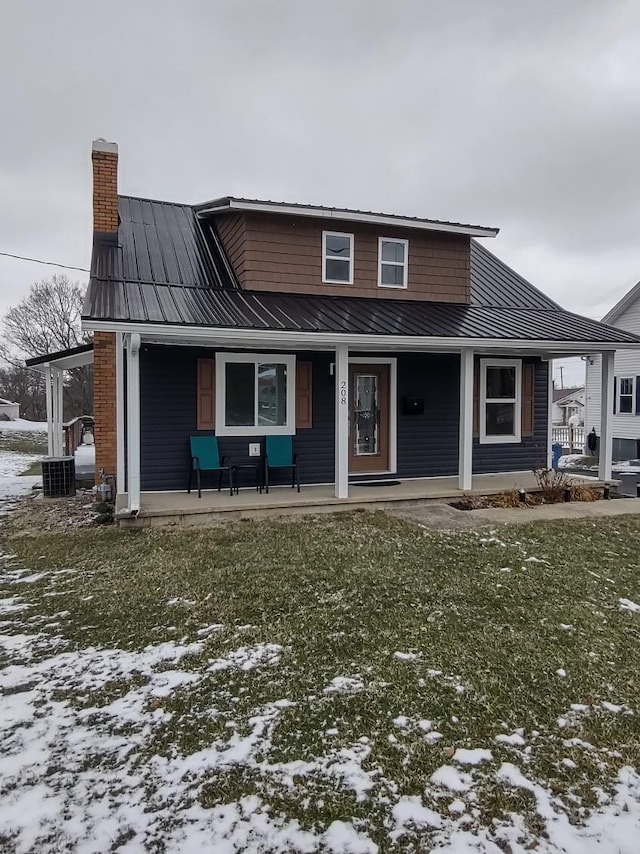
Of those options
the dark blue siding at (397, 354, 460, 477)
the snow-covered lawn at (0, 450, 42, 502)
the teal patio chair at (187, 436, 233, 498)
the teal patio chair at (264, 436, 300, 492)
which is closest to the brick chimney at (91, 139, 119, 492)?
the teal patio chair at (187, 436, 233, 498)

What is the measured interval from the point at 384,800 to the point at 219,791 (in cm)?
67

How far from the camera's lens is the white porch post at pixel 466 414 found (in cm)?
823

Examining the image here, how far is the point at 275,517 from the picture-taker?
7.22 meters

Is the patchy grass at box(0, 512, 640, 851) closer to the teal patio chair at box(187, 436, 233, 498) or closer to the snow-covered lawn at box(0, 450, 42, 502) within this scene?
the teal patio chair at box(187, 436, 233, 498)

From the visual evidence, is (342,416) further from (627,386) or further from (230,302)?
(627,386)

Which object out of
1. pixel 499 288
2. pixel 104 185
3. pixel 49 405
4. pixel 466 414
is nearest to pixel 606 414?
pixel 466 414

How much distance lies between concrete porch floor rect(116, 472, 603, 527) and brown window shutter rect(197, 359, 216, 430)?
1.04 m

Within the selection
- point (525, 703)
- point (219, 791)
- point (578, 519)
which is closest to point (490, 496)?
point (578, 519)

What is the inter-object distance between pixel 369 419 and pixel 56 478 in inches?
211

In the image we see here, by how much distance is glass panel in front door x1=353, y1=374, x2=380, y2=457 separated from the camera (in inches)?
368

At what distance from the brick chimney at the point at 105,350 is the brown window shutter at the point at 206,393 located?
A: 4.31 ft

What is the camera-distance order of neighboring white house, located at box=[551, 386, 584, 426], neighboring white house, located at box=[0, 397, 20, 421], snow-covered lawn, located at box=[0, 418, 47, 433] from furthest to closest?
neighboring white house, located at box=[551, 386, 584, 426]
neighboring white house, located at box=[0, 397, 20, 421]
snow-covered lawn, located at box=[0, 418, 47, 433]

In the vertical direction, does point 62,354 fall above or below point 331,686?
above

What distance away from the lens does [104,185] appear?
9.10m
